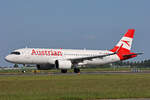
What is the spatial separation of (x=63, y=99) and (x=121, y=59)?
52.9 meters

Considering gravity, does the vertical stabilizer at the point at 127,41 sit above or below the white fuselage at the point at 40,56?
above

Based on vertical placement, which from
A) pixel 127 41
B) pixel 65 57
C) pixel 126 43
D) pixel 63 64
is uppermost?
pixel 127 41

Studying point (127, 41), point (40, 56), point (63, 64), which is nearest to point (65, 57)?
point (63, 64)

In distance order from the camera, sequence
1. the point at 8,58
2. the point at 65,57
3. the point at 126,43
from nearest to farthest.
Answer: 1. the point at 8,58
2. the point at 65,57
3. the point at 126,43

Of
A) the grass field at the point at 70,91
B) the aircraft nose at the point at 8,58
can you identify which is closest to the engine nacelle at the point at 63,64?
the aircraft nose at the point at 8,58

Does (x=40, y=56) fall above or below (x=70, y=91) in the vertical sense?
above

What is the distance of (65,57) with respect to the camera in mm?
62562

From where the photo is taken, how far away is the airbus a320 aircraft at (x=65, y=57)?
193 ft

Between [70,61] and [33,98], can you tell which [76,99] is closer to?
[33,98]

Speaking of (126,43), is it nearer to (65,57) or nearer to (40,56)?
(65,57)

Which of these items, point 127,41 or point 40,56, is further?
point 127,41

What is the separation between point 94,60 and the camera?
221 ft

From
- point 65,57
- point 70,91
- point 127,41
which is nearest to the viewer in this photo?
point 70,91

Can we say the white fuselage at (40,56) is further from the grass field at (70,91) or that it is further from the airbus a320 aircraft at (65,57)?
the grass field at (70,91)
